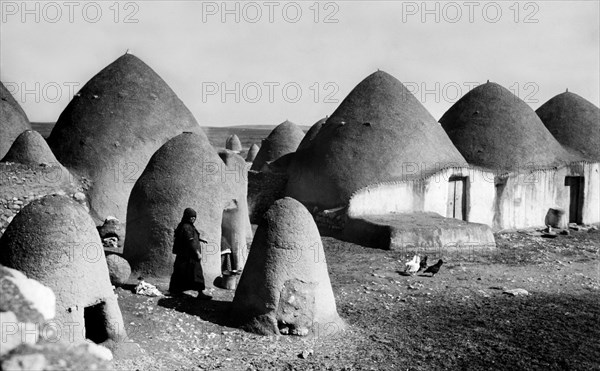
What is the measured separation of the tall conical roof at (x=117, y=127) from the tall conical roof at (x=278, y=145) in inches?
392

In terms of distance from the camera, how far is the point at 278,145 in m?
27.2

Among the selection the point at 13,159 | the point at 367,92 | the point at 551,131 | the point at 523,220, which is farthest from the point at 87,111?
the point at 551,131

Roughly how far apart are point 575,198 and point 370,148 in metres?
8.51

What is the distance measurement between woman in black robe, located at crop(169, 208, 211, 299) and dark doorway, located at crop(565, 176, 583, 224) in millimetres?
16018

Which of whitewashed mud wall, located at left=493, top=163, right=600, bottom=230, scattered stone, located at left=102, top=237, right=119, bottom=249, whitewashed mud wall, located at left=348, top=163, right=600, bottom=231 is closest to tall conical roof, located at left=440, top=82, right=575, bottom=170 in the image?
whitewashed mud wall, located at left=493, top=163, right=600, bottom=230

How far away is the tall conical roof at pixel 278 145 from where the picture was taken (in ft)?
88.3

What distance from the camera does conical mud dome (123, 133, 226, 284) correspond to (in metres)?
8.96

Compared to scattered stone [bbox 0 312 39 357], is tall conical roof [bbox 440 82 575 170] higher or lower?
higher

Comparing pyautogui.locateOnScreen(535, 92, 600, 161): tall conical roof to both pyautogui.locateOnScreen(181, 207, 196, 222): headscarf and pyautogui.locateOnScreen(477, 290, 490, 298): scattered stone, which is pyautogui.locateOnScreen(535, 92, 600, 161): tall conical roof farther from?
pyautogui.locateOnScreen(181, 207, 196, 222): headscarf

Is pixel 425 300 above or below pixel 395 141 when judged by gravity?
below

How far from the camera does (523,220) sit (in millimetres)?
18500

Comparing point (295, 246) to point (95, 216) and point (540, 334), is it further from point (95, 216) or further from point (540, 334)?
point (95, 216)

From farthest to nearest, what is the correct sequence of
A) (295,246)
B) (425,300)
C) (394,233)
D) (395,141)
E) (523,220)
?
(523,220), (395,141), (394,233), (425,300), (295,246)

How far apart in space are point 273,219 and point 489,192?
1250cm
